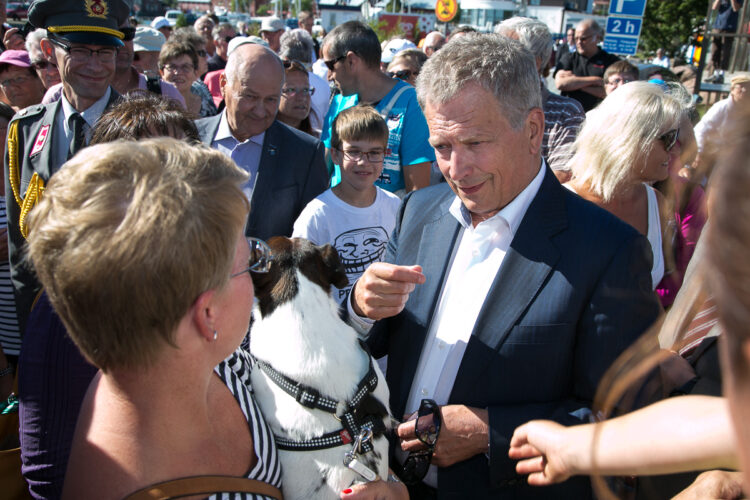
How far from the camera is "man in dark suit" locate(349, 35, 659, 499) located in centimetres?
179

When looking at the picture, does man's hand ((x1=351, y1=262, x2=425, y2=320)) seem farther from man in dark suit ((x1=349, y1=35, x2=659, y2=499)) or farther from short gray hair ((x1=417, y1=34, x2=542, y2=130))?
short gray hair ((x1=417, y1=34, x2=542, y2=130))

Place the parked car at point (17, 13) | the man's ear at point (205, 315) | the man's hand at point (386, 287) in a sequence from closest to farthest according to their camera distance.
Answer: the man's ear at point (205, 315), the man's hand at point (386, 287), the parked car at point (17, 13)

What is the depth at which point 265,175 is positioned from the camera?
351 centimetres

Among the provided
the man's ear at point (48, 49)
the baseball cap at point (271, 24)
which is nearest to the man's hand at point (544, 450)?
the man's ear at point (48, 49)

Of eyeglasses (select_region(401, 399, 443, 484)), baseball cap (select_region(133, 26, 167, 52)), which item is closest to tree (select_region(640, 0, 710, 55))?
baseball cap (select_region(133, 26, 167, 52))

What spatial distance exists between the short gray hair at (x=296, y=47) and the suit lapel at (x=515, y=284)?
5.66 m

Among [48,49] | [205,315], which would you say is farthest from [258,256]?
[48,49]

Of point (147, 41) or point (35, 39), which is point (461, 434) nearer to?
point (35, 39)

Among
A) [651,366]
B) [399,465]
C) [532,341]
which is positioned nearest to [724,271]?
[532,341]

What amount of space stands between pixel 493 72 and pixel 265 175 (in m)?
1.96

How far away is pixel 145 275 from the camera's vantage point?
1.12m

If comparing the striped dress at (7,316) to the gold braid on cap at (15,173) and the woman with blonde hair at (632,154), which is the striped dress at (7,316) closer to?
the gold braid on cap at (15,173)

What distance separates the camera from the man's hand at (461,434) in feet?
6.07

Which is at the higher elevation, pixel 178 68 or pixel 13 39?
pixel 13 39
